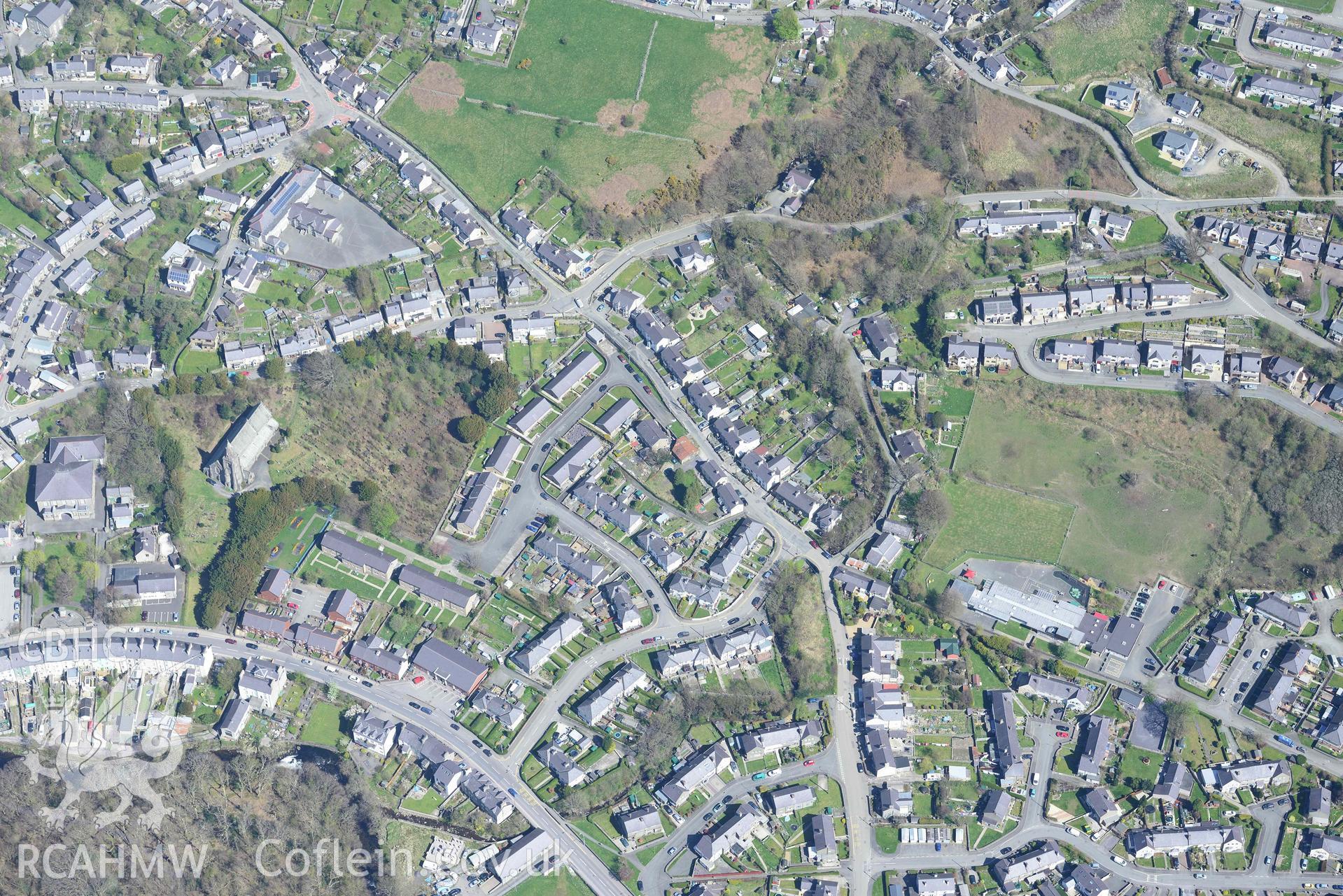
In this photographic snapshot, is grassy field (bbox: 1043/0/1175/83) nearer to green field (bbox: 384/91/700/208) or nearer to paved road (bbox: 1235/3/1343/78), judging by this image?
paved road (bbox: 1235/3/1343/78)

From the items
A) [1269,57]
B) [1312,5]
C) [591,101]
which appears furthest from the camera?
[1312,5]

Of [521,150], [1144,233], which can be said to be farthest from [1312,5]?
[521,150]

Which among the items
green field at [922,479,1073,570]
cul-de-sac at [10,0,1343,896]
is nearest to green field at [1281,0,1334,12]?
cul-de-sac at [10,0,1343,896]

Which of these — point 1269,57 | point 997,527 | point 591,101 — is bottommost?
point 997,527

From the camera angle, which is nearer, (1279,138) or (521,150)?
(1279,138)

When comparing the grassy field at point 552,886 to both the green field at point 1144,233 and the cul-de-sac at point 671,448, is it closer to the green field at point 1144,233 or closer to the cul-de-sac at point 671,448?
the cul-de-sac at point 671,448

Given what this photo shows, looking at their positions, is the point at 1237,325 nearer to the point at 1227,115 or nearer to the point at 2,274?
the point at 1227,115

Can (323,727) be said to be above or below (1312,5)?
below

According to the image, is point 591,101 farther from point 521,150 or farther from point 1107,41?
point 1107,41
